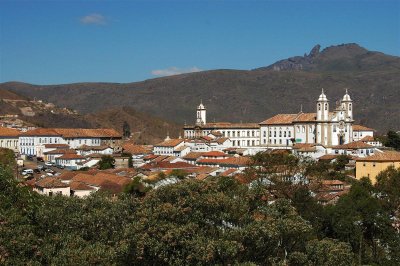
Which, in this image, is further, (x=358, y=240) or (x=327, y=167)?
(x=327, y=167)

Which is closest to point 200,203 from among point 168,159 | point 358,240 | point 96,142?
point 358,240

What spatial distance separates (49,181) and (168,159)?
22931 millimetres

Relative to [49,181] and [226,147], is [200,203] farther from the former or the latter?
[226,147]

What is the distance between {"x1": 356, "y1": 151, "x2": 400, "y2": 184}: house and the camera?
47812 millimetres

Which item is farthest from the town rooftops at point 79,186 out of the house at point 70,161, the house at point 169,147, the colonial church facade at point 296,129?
the colonial church facade at point 296,129

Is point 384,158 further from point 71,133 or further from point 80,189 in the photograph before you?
point 71,133

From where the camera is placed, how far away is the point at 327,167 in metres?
53.3

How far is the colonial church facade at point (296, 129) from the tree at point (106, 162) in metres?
23.3

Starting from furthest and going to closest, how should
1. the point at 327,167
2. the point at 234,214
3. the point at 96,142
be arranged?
the point at 96,142
the point at 327,167
the point at 234,214

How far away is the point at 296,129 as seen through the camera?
78812mm

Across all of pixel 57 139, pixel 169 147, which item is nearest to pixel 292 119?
pixel 169 147

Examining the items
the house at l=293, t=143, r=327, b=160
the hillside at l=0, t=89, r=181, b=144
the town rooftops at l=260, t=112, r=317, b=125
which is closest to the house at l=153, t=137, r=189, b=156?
the town rooftops at l=260, t=112, r=317, b=125

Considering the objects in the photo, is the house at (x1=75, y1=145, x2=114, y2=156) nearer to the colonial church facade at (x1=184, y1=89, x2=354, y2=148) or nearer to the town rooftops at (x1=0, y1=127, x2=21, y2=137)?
the town rooftops at (x1=0, y1=127, x2=21, y2=137)

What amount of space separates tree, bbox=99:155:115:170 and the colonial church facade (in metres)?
23.3
